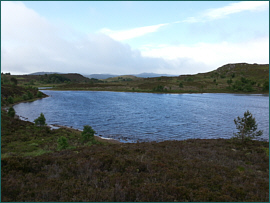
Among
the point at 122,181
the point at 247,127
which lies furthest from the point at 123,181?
the point at 247,127

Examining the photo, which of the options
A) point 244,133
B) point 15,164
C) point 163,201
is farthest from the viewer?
point 244,133

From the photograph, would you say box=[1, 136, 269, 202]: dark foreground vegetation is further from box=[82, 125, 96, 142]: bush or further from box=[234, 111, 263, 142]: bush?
box=[82, 125, 96, 142]: bush

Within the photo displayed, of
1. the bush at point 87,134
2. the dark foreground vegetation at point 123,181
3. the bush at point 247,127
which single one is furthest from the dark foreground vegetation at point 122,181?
the bush at point 87,134

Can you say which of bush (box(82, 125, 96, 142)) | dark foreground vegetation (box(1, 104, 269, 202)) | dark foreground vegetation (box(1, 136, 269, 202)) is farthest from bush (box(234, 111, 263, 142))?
bush (box(82, 125, 96, 142))

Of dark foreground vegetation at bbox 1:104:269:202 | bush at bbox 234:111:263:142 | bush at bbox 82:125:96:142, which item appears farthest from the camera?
bush at bbox 82:125:96:142

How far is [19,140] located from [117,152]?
1743cm

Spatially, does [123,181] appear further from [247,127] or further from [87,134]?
[247,127]

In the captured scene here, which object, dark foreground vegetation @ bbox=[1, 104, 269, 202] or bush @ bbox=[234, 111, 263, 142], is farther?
bush @ bbox=[234, 111, 263, 142]

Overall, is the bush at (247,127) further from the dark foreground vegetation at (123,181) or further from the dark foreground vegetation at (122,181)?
the dark foreground vegetation at (122,181)

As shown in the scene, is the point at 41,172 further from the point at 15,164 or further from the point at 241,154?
the point at 241,154

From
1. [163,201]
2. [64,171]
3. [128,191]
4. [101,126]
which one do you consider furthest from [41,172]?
[101,126]

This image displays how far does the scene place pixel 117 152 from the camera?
16.5 m

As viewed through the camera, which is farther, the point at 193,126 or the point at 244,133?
the point at 193,126

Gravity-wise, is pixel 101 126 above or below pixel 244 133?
below
